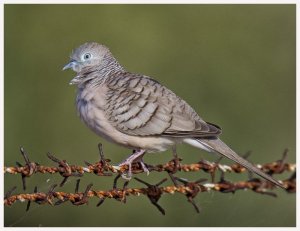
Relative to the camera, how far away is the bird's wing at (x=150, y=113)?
16.8ft

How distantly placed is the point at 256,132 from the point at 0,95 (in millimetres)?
4575

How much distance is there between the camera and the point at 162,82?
851cm

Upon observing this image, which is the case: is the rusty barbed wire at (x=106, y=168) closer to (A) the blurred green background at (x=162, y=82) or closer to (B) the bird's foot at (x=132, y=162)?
(B) the bird's foot at (x=132, y=162)

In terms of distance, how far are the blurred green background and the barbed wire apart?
6.34 feet

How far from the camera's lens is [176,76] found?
29.2 feet

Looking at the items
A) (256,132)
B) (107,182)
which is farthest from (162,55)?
(107,182)

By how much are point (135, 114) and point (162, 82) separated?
3.34 meters

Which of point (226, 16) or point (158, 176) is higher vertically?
point (226, 16)

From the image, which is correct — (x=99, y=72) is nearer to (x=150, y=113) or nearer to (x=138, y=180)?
(x=150, y=113)

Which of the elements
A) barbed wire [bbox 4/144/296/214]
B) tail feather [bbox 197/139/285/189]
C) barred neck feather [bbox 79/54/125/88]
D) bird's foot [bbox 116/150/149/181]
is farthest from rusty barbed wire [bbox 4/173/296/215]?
barred neck feather [bbox 79/54/125/88]

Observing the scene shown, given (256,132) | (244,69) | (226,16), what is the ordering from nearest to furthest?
(256,132)
(244,69)
(226,16)

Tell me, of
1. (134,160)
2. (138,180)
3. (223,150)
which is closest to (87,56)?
(134,160)

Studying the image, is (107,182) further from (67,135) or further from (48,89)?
(48,89)

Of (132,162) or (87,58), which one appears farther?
(87,58)
